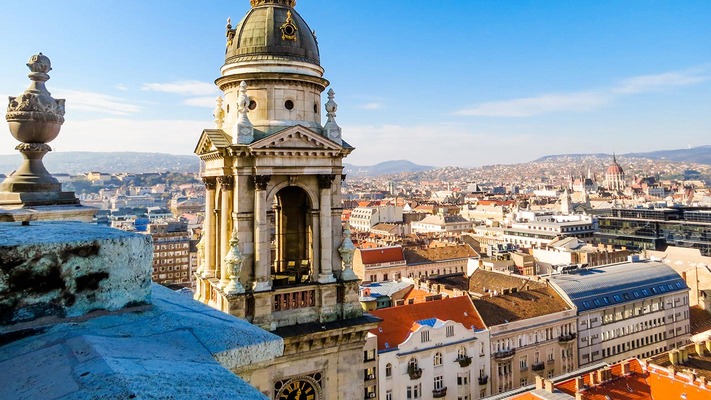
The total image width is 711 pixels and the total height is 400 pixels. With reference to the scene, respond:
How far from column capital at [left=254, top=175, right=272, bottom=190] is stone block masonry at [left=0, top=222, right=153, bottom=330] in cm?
1271

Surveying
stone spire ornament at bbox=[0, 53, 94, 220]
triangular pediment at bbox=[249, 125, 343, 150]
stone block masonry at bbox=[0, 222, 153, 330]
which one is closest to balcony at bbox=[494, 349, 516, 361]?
triangular pediment at bbox=[249, 125, 343, 150]

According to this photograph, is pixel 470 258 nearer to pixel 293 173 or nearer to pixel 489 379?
pixel 489 379

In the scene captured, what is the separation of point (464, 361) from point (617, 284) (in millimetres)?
24180

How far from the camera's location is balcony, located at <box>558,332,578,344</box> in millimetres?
49544

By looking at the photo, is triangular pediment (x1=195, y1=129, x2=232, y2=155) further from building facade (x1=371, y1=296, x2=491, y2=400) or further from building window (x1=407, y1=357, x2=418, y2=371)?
building window (x1=407, y1=357, x2=418, y2=371)

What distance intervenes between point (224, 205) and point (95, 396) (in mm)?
15261

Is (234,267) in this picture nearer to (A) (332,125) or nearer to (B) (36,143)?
(A) (332,125)

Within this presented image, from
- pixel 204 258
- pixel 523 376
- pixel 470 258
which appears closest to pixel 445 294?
pixel 523 376

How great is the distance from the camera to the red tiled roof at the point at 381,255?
7650 centimetres

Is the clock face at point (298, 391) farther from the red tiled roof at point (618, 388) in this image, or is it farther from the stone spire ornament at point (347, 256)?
the red tiled roof at point (618, 388)

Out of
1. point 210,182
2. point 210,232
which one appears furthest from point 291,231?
point 210,182

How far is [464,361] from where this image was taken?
4316cm

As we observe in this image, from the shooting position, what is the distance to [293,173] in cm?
1714

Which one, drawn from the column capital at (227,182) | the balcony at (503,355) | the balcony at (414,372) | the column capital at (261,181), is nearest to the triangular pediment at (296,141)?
the column capital at (261,181)
